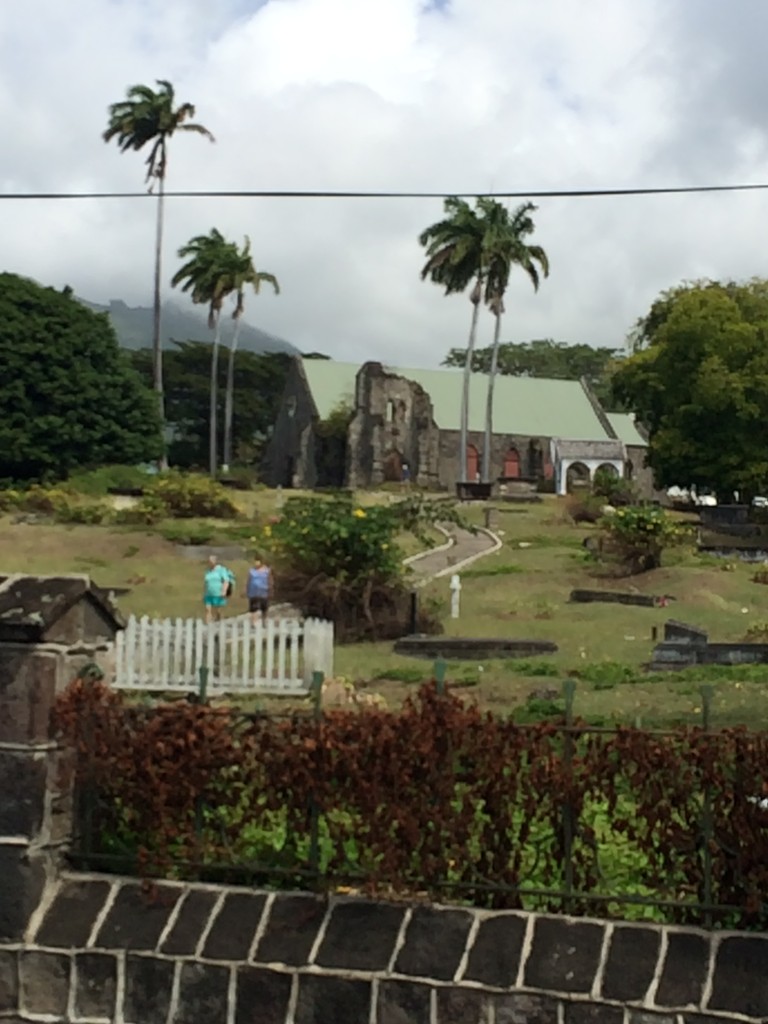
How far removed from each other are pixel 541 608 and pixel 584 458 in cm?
4669

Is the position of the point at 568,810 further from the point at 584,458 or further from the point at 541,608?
the point at 584,458

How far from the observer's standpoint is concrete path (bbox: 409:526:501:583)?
107 ft

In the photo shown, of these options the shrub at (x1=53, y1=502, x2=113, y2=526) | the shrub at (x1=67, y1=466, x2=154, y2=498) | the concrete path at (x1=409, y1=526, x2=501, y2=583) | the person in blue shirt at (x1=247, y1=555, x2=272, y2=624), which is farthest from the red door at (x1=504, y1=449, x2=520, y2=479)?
the person in blue shirt at (x1=247, y1=555, x2=272, y2=624)

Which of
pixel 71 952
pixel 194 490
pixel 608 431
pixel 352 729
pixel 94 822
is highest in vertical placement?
pixel 608 431

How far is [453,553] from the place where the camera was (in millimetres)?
36375

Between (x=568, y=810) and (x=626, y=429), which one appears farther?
(x=626, y=429)

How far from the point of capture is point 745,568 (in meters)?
33.4

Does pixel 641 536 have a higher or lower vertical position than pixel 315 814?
higher

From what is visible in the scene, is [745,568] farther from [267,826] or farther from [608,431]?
[608,431]

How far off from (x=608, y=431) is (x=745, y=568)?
44.1m

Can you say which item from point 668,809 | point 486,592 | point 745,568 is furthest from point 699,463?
point 668,809

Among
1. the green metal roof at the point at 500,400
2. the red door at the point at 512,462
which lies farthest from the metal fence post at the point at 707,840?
the red door at the point at 512,462

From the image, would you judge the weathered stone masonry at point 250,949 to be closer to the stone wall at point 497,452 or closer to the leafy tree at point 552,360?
the stone wall at point 497,452

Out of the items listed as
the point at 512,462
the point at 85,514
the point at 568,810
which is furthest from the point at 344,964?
the point at 512,462
